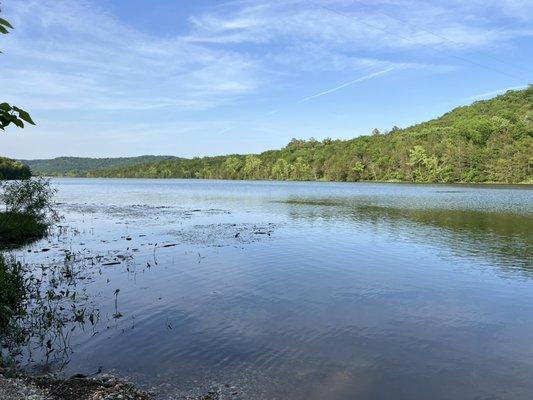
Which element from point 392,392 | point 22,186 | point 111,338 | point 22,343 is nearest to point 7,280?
point 22,343

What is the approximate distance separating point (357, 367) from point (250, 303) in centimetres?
670

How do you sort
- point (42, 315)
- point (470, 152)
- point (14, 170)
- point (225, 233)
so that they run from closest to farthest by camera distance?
point (42, 315)
point (225, 233)
point (14, 170)
point (470, 152)

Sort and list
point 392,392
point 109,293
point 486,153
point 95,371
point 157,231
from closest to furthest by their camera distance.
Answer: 1. point 392,392
2. point 95,371
3. point 109,293
4. point 157,231
5. point 486,153

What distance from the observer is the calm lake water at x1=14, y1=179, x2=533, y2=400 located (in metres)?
11.2

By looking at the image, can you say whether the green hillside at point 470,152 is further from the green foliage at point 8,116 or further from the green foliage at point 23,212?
the green foliage at point 8,116

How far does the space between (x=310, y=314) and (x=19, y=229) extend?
26855 mm

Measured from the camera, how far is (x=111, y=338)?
13.9 meters

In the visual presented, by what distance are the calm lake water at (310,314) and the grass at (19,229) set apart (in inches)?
101

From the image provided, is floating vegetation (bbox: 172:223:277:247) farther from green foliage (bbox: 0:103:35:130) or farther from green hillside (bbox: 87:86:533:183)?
green hillside (bbox: 87:86:533:183)

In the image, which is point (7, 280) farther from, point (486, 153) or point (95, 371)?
point (486, 153)

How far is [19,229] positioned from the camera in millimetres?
33531

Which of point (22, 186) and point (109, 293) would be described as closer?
point (109, 293)

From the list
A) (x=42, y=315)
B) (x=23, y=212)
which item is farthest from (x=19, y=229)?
(x=42, y=315)

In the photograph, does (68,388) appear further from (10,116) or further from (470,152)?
(470,152)
